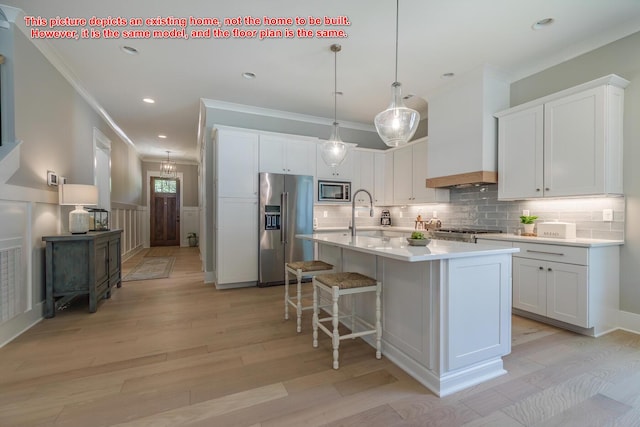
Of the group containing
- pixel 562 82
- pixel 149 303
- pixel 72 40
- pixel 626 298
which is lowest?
pixel 149 303

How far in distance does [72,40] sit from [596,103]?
5.06 meters

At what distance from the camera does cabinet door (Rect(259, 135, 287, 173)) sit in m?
4.37

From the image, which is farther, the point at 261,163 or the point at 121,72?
the point at 261,163

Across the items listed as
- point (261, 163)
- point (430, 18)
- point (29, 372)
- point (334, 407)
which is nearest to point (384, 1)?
point (430, 18)

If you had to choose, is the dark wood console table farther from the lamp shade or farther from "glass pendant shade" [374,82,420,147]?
"glass pendant shade" [374,82,420,147]

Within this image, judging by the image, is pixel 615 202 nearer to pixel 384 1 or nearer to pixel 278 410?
pixel 384 1

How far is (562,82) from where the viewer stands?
317cm

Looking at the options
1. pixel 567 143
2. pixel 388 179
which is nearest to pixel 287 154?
pixel 388 179

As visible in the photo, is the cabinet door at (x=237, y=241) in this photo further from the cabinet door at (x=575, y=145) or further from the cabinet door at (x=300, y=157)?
the cabinet door at (x=575, y=145)

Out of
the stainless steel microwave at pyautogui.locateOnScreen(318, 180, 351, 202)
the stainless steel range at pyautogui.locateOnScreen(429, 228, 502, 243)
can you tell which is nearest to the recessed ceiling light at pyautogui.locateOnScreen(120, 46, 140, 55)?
the stainless steel microwave at pyautogui.locateOnScreen(318, 180, 351, 202)

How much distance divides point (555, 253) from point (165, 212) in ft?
32.9

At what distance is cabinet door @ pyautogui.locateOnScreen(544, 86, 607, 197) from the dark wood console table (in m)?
4.92

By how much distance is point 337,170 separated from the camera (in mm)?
5023

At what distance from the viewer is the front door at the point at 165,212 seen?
30.8 ft
